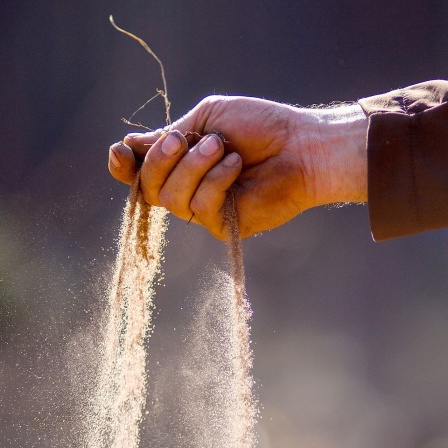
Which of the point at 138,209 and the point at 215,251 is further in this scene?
the point at 215,251

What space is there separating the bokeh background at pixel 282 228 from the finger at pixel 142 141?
1.50 metres

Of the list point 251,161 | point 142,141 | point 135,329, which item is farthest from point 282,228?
point 135,329

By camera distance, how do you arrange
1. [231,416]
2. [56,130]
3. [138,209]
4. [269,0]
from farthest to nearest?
1. [269,0]
2. [56,130]
3. [138,209]
4. [231,416]

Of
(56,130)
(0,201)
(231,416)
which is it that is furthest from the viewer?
(56,130)

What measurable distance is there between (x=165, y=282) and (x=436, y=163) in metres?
2.04

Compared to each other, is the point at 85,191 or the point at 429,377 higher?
the point at 85,191

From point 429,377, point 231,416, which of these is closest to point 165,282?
point 429,377

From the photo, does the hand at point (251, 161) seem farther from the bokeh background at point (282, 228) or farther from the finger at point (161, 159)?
the bokeh background at point (282, 228)

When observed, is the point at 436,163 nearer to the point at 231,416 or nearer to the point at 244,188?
the point at 244,188

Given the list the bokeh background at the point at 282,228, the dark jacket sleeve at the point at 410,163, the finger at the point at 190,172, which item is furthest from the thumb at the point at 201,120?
the bokeh background at the point at 282,228

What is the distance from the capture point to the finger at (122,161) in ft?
4.37

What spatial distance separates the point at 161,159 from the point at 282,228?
6.73ft

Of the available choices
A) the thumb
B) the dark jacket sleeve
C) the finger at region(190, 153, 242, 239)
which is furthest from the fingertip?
the dark jacket sleeve

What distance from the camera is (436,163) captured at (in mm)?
1142
